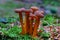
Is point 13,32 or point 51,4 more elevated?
point 13,32

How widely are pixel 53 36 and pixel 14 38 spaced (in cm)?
52

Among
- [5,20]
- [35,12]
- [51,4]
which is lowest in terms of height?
[51,4]

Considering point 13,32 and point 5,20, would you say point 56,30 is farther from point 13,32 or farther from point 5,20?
point 5,20

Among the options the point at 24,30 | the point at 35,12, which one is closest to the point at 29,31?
the point at 24,30

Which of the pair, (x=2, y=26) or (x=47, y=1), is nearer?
(x=2, y=26)

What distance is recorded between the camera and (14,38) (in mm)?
2812

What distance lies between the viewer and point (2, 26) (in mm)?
3330

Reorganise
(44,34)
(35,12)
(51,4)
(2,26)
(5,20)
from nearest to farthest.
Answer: (35,12) → (44,34) → (2,26) → (5,20) → (51,4)

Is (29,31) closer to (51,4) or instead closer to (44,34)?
(44,34)

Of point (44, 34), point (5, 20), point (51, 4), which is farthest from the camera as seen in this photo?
point (51, 4)

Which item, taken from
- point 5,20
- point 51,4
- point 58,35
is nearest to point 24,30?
point 58,35

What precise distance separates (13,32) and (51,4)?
12141 millimetres

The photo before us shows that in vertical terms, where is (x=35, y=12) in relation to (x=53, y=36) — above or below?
above

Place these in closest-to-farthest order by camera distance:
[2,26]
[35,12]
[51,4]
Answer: [35,12], [2,26], [51,4]
